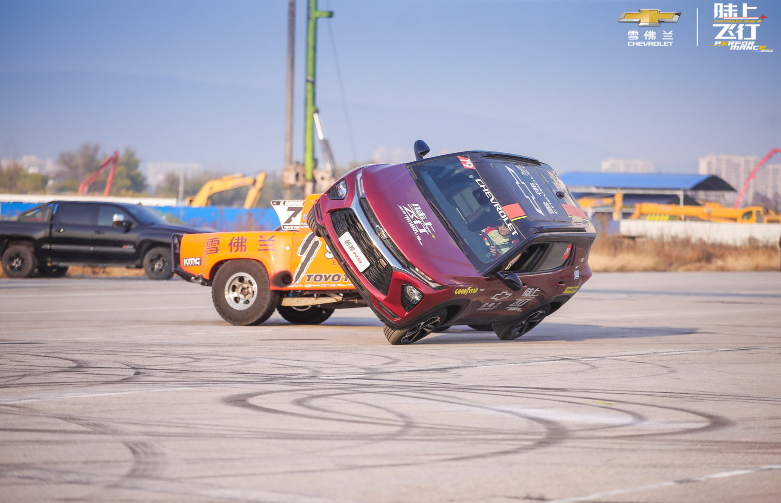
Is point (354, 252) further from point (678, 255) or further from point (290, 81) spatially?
point (678, 255)

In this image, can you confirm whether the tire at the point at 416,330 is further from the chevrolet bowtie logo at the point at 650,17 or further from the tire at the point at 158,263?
the chevrolet bowtie logo at the point at 650,17

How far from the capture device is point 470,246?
371 inches

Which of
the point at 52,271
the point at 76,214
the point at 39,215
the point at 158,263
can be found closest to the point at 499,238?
the point at 158,263

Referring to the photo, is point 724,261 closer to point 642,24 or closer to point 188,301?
point 642,24

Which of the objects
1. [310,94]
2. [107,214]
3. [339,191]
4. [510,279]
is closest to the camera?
[510,279]

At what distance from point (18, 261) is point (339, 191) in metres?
15.6

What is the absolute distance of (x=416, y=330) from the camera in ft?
32.1

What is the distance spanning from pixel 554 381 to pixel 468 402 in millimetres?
1304

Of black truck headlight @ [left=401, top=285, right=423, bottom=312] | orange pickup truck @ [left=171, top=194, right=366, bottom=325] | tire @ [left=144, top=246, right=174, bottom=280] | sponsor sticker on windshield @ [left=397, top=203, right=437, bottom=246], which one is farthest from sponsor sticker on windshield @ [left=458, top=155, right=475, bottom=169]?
tire @ [left=144, top=246, right=174, bottom=280]

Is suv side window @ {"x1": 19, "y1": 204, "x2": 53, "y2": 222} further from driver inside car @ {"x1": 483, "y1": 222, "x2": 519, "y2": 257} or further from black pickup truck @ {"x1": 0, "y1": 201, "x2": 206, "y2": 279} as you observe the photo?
driver inside car @ {"x1": 483, "y1": 222, "x2": 519, "y2": 257}

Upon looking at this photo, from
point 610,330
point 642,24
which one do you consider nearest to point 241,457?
point 610,330

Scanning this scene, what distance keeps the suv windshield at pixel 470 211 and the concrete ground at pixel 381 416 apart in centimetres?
104

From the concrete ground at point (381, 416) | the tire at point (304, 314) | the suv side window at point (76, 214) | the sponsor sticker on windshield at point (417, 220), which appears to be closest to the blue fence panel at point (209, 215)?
the suv side window at point (76, 214)

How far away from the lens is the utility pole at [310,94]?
29344mm
